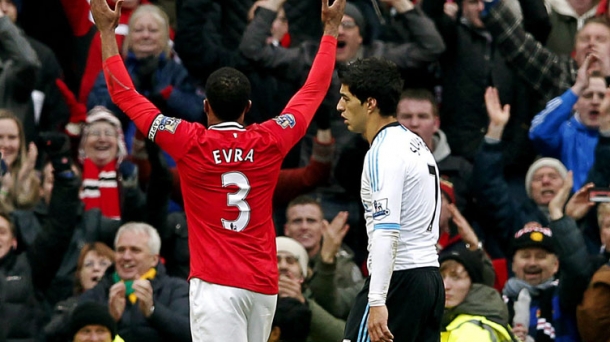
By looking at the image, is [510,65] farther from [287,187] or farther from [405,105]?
[287,187]

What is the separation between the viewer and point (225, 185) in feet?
26.7

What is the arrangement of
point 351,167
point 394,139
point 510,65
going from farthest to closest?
point 510,65, point 351,167, point 394,139

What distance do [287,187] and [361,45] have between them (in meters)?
1.48

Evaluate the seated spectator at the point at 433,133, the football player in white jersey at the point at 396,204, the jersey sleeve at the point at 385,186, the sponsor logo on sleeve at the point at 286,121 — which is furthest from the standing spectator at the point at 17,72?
the jersey sleeve at the point at 385,186

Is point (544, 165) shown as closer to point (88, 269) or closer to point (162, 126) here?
point (88, 269)

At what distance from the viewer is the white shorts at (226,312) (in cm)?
804

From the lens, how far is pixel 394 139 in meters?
7.80

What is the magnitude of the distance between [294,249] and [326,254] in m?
0.35

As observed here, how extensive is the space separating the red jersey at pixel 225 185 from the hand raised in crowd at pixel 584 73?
4.19 meters

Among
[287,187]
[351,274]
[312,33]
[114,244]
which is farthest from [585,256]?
[312,33]

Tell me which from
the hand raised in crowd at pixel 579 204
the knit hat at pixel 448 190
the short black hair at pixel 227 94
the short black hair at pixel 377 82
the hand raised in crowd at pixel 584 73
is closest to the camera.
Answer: the short black hair at pixel 377 82

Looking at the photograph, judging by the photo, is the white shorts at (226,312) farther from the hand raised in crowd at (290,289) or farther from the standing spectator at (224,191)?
the hand raised in crowd at (290,289)

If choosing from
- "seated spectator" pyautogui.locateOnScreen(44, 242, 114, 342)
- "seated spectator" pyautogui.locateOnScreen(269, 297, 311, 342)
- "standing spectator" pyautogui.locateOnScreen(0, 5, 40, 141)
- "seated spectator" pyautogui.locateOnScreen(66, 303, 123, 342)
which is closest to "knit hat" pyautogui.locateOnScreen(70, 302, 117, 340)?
"seated spectator" pyautogui.locateOnScreen(66, 303, 123, 342)

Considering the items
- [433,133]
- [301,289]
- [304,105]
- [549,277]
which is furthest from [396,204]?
[433,133]
